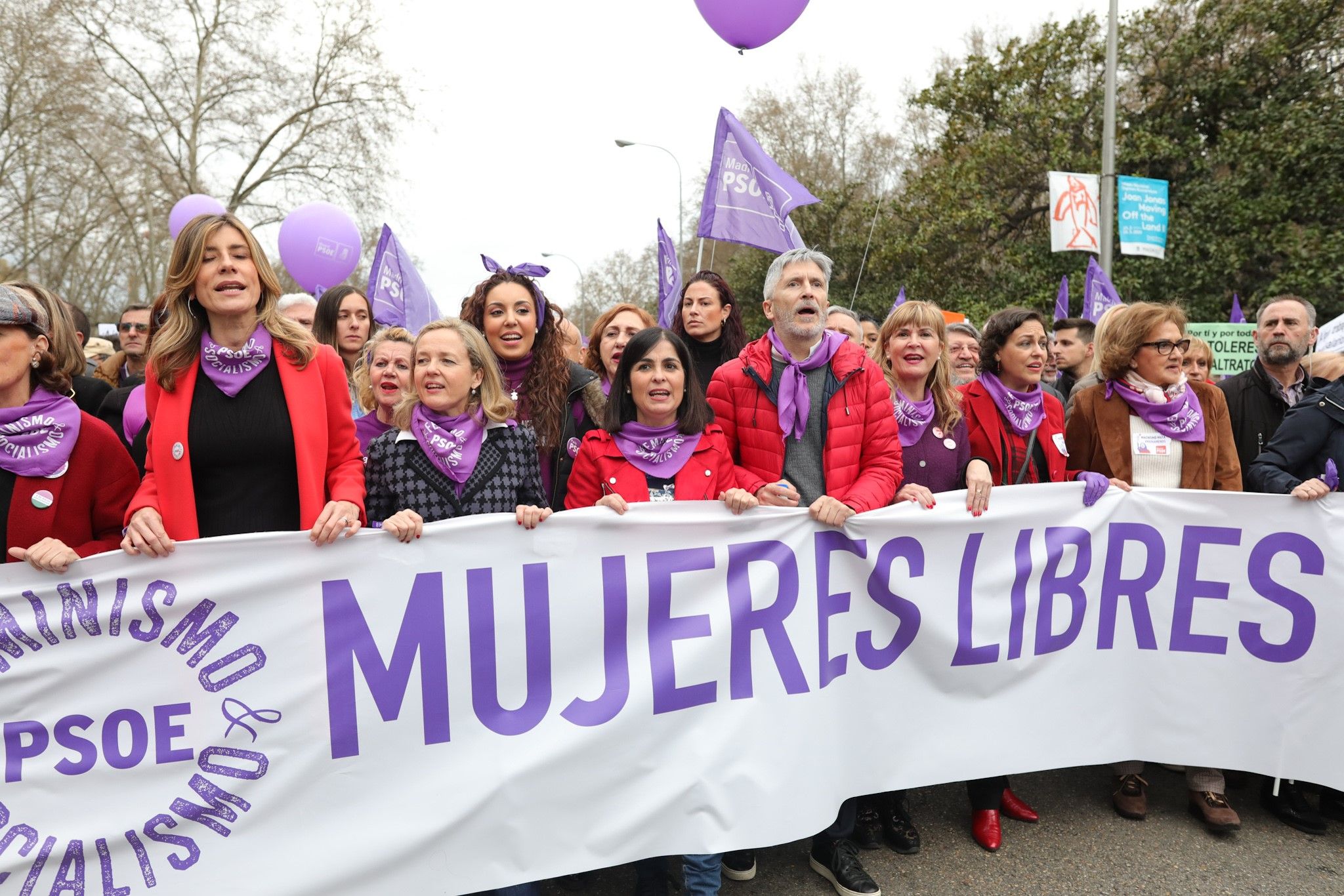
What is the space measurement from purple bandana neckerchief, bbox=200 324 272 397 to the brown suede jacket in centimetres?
324

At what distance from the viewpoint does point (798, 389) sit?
11.2 feet

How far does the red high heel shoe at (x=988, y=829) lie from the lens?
3.40 m

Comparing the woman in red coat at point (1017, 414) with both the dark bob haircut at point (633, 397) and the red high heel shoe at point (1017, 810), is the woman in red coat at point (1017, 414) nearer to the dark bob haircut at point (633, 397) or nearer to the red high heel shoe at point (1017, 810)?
the red high heel shoe at point (1017, 810)

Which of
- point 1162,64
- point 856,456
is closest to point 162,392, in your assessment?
point 856,456

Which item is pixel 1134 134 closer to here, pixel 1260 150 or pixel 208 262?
pixel 1260 150

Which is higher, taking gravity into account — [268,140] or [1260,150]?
[268,140]

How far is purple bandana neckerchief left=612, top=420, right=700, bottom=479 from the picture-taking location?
3.28 m

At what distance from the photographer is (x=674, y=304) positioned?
7.16 m

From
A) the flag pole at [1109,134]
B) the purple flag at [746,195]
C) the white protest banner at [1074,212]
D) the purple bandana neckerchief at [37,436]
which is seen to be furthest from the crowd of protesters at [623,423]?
the flag pole at [1109,134]

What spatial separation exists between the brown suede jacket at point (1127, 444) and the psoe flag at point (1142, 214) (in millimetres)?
9052

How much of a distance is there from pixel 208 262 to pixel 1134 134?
1666cm

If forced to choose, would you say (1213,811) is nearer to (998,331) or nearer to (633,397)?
(998,331)

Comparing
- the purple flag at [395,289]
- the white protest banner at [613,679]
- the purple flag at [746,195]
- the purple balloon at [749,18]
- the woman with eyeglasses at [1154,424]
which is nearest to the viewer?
the white protest banner at [613,679]

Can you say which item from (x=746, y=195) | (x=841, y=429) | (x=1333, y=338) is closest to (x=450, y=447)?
(x=841, y=429)
